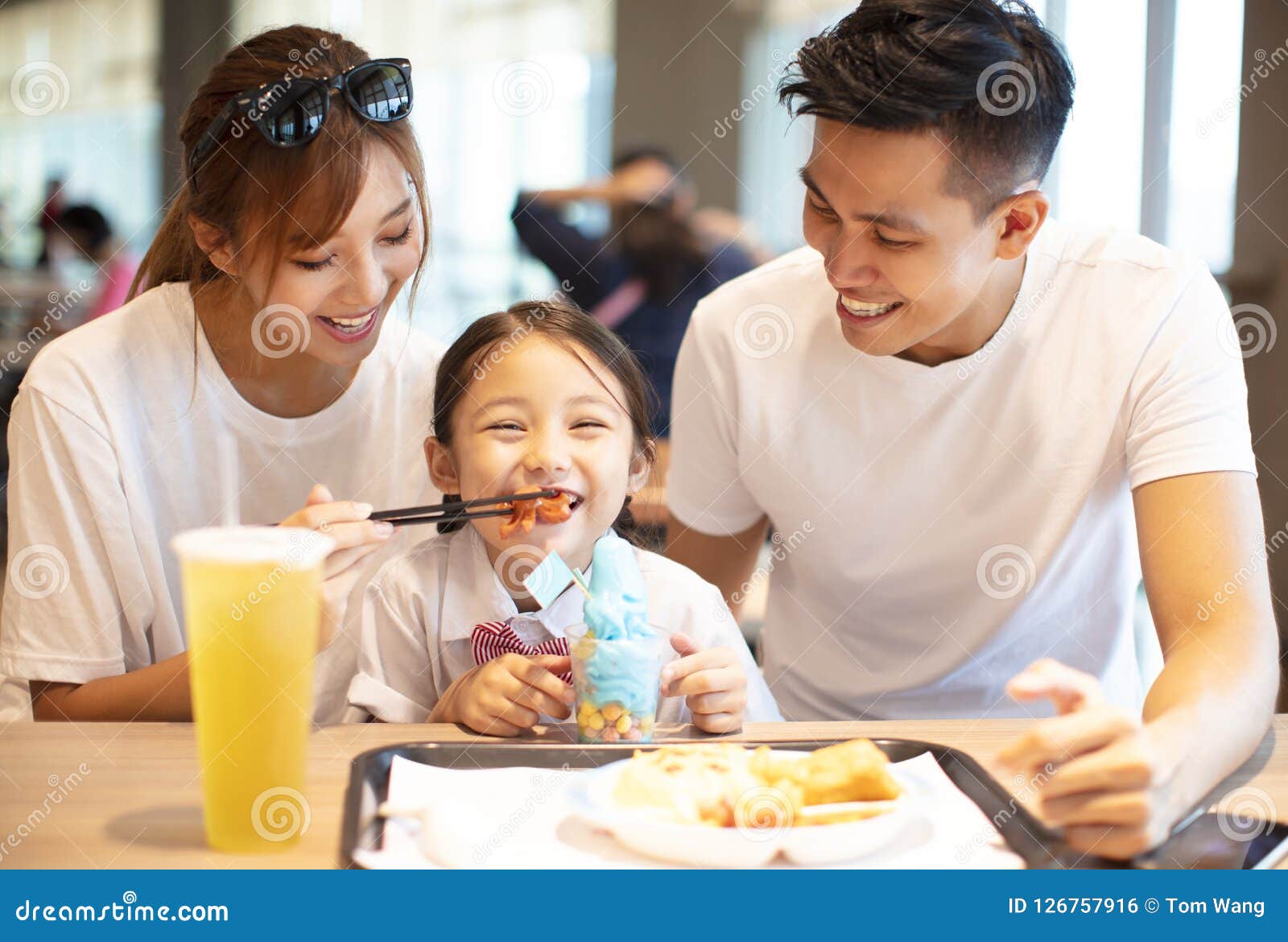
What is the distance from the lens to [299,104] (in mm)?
1561

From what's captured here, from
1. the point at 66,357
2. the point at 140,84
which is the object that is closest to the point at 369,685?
the point at 66,357

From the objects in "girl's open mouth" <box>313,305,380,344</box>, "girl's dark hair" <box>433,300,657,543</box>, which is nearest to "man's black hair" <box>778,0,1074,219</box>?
"girl's dark hair" <box>433,300,657,543</box>

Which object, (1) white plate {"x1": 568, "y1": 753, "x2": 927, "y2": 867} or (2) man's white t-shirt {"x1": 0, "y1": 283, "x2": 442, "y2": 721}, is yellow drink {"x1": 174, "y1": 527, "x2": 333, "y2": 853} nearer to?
(1) white plate {"x1": 568, "y1": 753, "x2": 927, "y2": 867}

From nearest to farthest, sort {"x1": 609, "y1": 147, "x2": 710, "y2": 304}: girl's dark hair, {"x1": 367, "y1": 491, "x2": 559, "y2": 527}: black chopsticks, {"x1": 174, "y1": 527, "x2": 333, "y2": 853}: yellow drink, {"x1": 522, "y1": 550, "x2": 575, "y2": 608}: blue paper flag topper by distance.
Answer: {"x1": 174, "y1": 527, "x2": 333, "y2": 853}: yellow drink → {"x1": 367, "y1": 491, "x2": 559, "y2": 527}: black chopsticks → {"x1": 522, "y1": 550, "x2": 575, "y2": 608}: blue paper flag topper → {"x1": 609, "y1": 147, "x2": 710, "y2": 304}: girl's dark hair

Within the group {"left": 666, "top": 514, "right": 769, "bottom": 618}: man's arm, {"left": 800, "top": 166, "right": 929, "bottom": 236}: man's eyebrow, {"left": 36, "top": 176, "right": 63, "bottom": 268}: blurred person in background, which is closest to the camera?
{"left": 800, "top": 166, "right": 929, "bottom": 236}: man's eyebrow

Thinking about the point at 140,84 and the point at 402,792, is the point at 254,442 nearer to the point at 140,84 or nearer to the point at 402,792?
the point at 402,792

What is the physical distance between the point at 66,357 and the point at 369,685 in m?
0.65

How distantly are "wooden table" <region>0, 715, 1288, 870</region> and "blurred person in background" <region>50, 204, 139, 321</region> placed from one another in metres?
5.52

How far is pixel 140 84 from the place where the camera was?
924cm

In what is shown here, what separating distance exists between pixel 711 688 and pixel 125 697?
772mm

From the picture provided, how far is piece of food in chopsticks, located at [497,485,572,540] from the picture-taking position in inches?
59.2

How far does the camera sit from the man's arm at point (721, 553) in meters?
2.00

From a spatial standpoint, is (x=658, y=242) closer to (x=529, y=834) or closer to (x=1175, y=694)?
(x=1175, y=694)
